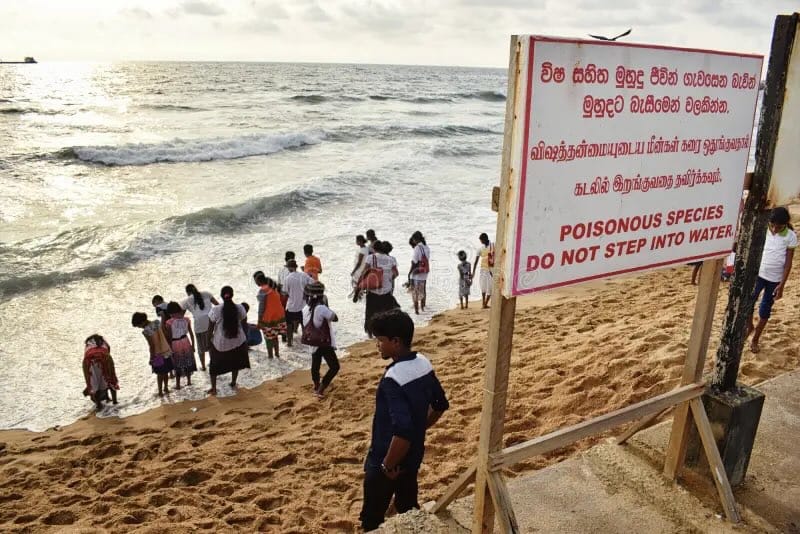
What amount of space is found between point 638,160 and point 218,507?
4015 mm

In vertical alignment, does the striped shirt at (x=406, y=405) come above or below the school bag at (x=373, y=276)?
above

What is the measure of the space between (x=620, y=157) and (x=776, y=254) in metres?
4.53

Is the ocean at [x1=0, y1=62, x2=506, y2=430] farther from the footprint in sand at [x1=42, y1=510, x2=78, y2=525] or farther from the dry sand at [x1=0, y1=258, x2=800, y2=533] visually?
the footprint in sand at [x1=42, y1=510, x2=78, y2=525]

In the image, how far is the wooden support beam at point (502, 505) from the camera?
256cm

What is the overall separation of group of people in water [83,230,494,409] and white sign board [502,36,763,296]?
435cm

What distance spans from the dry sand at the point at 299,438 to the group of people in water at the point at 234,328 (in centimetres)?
48

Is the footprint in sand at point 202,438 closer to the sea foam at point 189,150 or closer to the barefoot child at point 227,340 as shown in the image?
the barefoot child at point 227,340

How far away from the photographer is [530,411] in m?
5.32

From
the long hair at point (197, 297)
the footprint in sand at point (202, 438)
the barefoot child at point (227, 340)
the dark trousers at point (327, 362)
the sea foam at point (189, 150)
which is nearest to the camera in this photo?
the footprint in sand at point (202, 438)

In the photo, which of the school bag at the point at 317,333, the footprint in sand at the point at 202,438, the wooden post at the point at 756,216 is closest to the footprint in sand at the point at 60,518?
the footprint in sand at the point at 202,438

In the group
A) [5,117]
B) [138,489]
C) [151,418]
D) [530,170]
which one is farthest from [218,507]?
[5,117]

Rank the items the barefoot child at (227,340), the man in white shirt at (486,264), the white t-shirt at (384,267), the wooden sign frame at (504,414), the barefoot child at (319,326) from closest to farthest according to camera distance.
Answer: the wooden sign frame at (504,414) < the barefoot child at (319,326) < the barefoot child at (227,340) < the white t-shirt at (384,267) < the man in white shirt at (486,264)

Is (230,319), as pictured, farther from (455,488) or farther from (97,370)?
(455,488)

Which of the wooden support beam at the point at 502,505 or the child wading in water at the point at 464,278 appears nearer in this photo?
the wooden support beam at the point at 502,505
